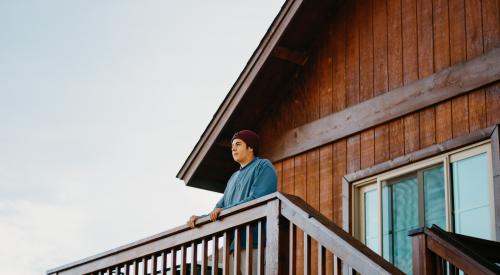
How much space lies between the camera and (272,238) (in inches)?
338

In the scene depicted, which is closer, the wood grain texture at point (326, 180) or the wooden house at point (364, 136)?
the wooden house at point (364, 136)

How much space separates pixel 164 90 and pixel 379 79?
596 inches

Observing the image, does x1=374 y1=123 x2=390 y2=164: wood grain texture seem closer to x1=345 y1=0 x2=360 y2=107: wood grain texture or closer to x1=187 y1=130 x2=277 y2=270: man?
x1=345 y1=0 x2=360 y2=107: wood grain texture

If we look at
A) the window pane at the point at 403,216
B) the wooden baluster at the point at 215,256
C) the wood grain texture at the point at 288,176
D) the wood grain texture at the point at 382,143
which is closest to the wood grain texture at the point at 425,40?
the wood grain texture at the point at 382,143

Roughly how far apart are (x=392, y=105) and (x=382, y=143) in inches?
16.1

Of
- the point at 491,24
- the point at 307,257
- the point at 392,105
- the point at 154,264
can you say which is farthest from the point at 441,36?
the point at 307,257

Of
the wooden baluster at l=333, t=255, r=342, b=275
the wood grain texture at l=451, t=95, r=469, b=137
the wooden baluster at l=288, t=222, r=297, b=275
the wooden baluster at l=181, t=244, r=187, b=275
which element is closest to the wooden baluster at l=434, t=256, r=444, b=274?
the wooden baluster at l=333, t=255, r=342, b=275

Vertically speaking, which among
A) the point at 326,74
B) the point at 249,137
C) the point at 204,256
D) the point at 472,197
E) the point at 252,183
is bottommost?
the point at 204,256

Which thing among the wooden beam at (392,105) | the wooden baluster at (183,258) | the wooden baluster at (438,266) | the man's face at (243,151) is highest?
the wooden beam at (392,105)

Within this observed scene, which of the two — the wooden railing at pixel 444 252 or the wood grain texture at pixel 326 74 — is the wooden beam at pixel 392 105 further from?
the wooden railing at pixel 444 252

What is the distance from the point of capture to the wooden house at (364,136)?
30.5 feet

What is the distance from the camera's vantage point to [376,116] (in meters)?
11.9

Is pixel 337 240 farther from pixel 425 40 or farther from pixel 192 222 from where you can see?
pixel 425 40

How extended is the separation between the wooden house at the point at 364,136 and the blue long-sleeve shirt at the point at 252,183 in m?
0.44
